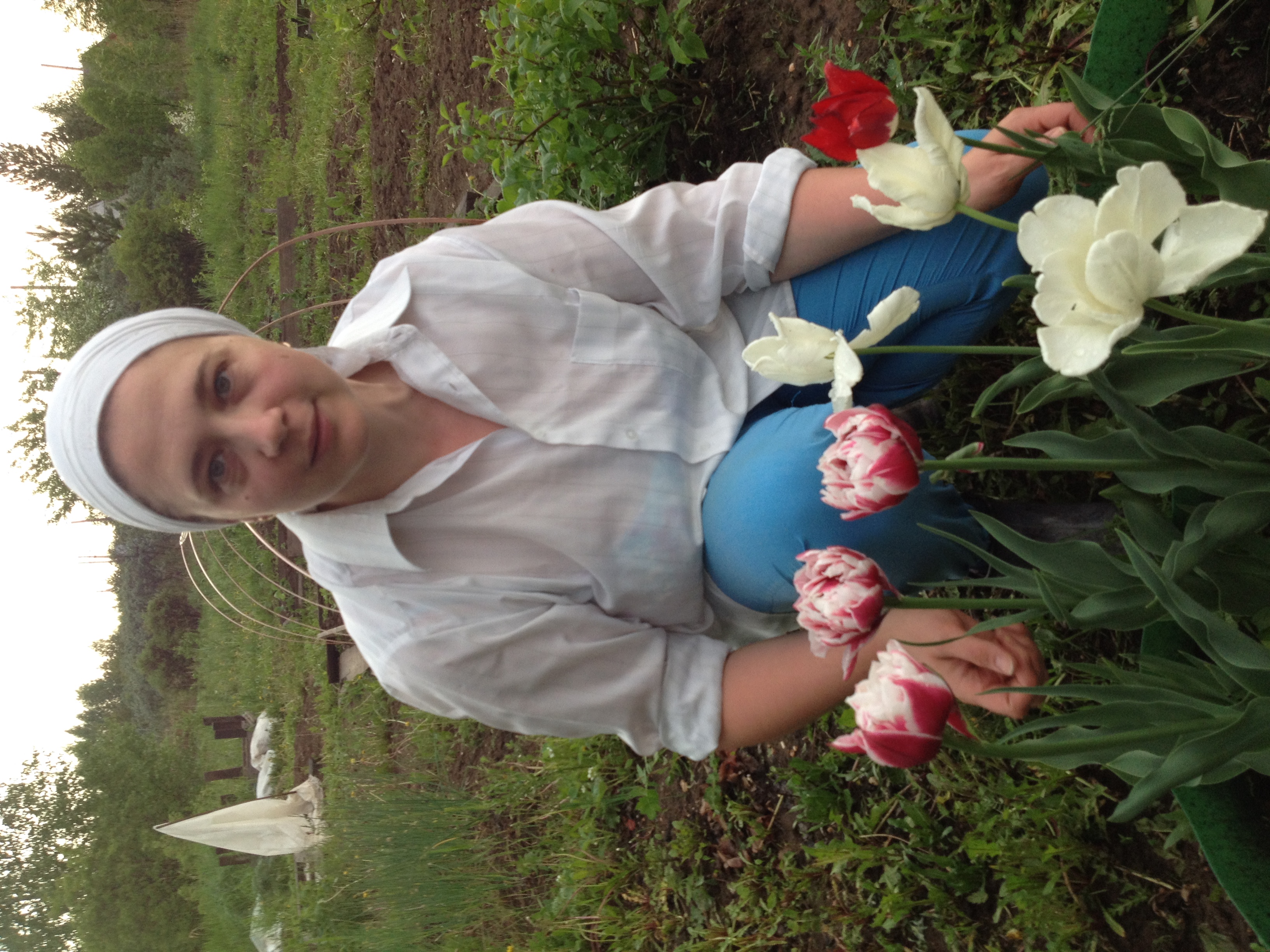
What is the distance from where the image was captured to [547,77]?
2.17 metres

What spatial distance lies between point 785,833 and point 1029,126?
148cm

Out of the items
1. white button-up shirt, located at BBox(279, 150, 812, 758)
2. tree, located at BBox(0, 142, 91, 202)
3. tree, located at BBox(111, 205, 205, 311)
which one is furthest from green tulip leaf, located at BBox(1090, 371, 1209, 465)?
tree, located at BBox(0, 142, 91, 202)

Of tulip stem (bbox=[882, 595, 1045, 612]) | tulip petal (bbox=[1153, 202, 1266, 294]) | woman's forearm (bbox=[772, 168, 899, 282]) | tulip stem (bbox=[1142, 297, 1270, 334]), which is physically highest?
woman's forearm (bbox=[772, 168, 899, 282])

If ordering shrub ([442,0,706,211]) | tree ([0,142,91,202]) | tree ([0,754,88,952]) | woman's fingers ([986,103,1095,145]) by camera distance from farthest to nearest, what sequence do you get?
1. tree ([0,142,91,202])
2. tree ([0,754,88,952])
3. shrub ([442,0,706,211])
4. woman's fingers ([986,103,1095,145])

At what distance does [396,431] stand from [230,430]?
21 centimetres

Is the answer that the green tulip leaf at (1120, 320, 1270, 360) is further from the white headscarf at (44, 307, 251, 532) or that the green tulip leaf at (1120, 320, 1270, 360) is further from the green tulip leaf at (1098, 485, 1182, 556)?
the white headscarf at (44, 307, 251, 532)

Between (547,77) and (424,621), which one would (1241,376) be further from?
(547,77)

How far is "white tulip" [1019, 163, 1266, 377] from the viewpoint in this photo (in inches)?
22.3

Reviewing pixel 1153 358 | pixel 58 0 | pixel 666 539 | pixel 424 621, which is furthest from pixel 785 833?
pixel 58 0

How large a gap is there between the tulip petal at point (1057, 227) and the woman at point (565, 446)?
51 centimetres

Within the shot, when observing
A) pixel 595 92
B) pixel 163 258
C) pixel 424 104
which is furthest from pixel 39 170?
pixel 595 92

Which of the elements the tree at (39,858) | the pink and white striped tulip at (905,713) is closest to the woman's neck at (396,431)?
the pink and white striped tulip at (905,713)

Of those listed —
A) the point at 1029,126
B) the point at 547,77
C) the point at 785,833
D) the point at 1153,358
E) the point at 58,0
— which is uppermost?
the point at 58,0

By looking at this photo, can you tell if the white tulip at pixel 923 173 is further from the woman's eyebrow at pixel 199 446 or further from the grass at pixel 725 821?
the woman's eyebrow at pixel 199 446
